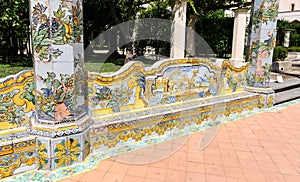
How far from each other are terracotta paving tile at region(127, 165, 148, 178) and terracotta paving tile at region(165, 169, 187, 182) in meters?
0.30

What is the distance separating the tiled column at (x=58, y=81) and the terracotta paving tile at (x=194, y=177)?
1.39m

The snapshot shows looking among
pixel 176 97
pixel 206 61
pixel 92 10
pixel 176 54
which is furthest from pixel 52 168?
pixel 92 10

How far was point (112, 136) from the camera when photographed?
144 inches

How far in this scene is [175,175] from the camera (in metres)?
3.09

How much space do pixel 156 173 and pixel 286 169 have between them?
174 centimetres

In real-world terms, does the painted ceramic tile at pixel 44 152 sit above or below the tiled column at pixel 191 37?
below

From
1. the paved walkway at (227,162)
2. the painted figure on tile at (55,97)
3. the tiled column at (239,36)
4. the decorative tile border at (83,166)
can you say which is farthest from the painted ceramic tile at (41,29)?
the tiled column at (239,36)

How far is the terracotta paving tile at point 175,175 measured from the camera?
9.82 ft

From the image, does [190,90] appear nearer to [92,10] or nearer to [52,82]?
[52,82]

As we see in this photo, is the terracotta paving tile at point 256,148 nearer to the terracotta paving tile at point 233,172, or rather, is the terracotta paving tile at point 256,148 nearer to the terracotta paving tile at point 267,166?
the terracotta paving tile at point 267,166

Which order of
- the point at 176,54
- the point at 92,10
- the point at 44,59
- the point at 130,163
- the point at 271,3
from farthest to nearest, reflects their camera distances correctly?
the point at 92,10 < the point at 176,54 < the point at 271,3 < the point at 130,163 < the point at 44,59

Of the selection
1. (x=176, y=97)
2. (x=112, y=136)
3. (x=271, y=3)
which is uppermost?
(x=271, y=3)

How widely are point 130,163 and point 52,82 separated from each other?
1.45 metres

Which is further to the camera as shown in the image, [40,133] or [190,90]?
[190,90]
